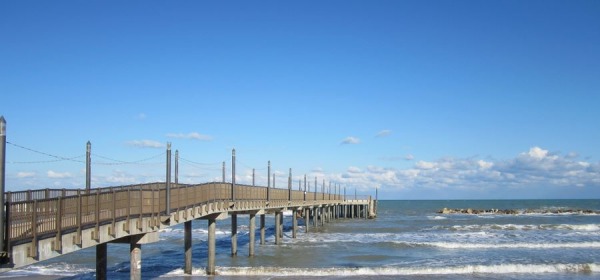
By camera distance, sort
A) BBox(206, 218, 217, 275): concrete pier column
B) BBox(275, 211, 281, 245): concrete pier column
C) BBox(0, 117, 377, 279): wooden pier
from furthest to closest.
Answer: BBox(275, 211, 281, 245): concrete pier column, BBox(206, 218, 217, 275): concrete pier column, BBox(0, 117, 377, 279): wooden pier

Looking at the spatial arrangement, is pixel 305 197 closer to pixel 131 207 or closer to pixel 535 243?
pixel 535 243

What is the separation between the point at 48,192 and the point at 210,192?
11.0m

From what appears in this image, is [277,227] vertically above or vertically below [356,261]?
above

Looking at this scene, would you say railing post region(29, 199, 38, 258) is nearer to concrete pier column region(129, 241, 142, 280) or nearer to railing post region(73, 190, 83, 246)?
railing post region(73, 190, 83, 246)

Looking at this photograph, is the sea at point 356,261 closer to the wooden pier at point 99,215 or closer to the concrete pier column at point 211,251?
the concrete pier column at point 211,251

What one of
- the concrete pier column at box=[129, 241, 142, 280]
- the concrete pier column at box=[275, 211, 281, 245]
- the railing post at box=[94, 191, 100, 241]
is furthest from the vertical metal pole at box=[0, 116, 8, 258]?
the concrete pier column at box=[275, 211, 281, 245]

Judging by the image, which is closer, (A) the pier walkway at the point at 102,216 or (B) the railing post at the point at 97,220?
(A) the pier walkway at the point at 102,216

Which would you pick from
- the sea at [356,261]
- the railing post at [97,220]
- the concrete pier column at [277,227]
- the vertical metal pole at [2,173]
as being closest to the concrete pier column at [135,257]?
the railing post at [97,220]

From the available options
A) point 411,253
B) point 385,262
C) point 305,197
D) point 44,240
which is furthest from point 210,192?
point 305,197

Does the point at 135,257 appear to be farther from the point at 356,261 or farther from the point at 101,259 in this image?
the point at 356,261

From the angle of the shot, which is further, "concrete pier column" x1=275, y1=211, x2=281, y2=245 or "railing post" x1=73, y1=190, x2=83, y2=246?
"concrete pier column" x1=275, y1=211, x2=281, y2=245

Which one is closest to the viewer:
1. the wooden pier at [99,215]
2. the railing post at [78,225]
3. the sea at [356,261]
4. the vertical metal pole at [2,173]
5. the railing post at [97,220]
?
the vertical metal pole at [2,173]

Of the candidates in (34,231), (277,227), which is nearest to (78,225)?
(34,231)

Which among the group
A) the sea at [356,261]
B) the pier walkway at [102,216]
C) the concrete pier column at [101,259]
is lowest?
the sea at [356,261]
